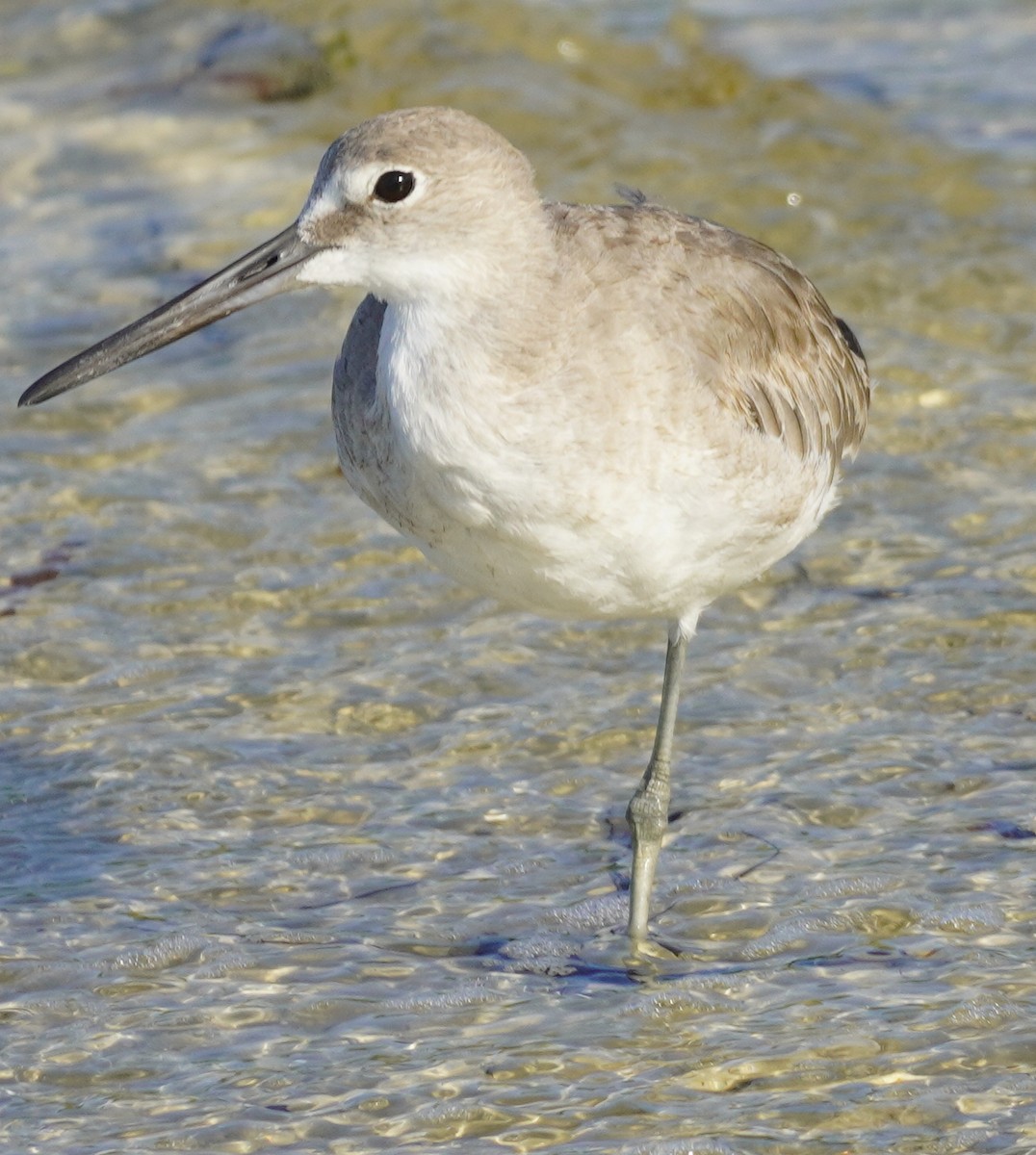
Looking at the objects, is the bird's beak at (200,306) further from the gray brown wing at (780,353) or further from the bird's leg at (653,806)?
the bird's leg at (653,806)

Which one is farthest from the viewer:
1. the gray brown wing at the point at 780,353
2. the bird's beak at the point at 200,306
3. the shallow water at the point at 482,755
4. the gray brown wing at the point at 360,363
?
the gray brown wing at the point at 780,353

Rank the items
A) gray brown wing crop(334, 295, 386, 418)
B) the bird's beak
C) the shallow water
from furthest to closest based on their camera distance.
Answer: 1. gray brown wing crop(334, 295, 386, 418)
2. the bird's beak
3. the shallow water

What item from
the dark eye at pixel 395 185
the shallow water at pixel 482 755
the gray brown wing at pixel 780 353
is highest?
the dark eye at pixel 395 185

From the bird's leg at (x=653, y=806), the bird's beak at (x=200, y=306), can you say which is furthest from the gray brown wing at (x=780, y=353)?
the bird's beak at (x=200, y=306)

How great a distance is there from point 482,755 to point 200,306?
1.85 m

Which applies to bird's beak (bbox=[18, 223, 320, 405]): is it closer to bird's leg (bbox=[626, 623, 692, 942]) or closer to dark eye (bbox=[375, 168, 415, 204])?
dark eye (bbox=[375, 168, 415, 204])

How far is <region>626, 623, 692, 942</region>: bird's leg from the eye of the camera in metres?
5.68

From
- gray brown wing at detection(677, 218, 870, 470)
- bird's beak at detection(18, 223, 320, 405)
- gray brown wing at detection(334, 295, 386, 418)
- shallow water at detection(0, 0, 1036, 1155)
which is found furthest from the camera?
gray brown wing at detection(677, 218, 870, 470)

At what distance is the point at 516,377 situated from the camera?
5.00 m

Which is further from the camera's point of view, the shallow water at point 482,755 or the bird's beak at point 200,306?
the bird's beak at point 200,306

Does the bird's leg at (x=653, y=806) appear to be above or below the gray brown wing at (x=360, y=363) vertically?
below

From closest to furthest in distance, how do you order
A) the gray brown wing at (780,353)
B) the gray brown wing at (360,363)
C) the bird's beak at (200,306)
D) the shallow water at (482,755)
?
the shallow water at (482,755) < the bird's beak at (200,306) < the gray brown wing at (360,363) < the gray brown wing at (780,353)

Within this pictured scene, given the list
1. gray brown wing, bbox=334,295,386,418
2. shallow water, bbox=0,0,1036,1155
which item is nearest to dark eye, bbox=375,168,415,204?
gray brown wing, bbox=334,295,386,418

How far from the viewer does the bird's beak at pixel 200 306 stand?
16.9ft
